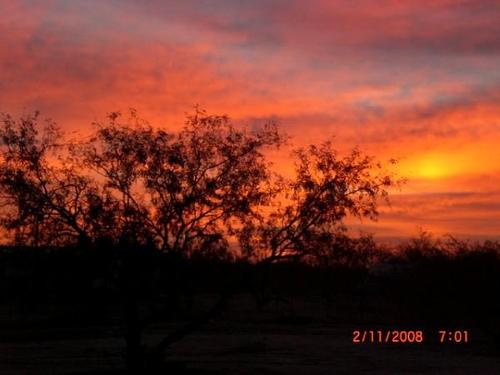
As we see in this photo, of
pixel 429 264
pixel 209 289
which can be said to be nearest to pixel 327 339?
pixel 429 264

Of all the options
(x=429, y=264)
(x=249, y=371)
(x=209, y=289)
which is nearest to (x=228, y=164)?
(x=209, y=289)

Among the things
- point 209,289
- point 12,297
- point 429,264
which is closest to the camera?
point 209,289

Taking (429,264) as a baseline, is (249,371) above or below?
below

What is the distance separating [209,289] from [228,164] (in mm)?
4937

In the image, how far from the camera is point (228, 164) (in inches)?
939

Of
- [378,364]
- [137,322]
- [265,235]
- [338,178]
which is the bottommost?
[378,364]

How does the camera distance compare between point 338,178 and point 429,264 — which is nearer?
point 338,178

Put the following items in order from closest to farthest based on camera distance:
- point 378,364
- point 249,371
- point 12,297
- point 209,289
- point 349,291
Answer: point 209,289, point 249,371, point 378,364, point 12,297, point 349,291

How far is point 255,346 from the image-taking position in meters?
40.4

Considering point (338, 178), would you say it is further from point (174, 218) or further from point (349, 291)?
point (349, 291)

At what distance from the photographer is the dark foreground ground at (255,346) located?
31766 millimetres

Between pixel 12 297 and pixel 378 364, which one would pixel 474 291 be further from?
pixel 12 297

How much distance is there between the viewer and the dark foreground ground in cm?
3177

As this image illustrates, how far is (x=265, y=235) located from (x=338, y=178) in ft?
9.04
